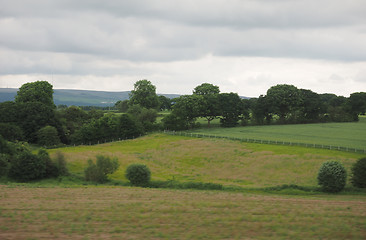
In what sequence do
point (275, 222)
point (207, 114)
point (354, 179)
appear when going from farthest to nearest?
point (207, 114) < point (354, 179) < point (275, 222)

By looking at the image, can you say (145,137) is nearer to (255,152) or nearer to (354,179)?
(255,152)

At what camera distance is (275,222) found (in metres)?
18.6

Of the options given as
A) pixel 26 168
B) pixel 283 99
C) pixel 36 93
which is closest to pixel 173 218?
pixel 26 168

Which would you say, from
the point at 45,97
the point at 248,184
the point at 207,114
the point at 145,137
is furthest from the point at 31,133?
the point at 248,184

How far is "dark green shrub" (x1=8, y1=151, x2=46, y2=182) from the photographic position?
4078 centimetres

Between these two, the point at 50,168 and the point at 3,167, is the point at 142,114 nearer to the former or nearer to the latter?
the point at 50,168

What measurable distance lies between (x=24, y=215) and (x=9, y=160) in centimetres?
3139

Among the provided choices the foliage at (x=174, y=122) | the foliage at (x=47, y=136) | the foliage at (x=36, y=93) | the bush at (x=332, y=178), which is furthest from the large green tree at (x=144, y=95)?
the bush at (x=332, y=178)

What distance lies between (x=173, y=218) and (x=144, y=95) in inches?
4154

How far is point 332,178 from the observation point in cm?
3597

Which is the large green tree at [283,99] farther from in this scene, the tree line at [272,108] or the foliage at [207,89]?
the foliage at [207,89]

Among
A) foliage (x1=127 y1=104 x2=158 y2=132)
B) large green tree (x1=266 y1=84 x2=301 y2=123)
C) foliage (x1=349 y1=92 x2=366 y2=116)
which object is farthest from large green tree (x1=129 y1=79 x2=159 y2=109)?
foliage (x1=349 y1=92 x2=366 y2=116)

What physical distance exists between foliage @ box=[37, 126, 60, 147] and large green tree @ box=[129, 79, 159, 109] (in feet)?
163

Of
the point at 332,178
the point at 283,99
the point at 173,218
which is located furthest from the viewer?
the point at 283,99
